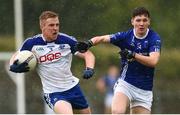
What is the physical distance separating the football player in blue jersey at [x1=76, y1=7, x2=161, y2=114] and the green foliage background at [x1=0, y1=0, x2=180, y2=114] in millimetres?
3591

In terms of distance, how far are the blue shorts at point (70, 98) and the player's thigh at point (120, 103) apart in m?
0.31

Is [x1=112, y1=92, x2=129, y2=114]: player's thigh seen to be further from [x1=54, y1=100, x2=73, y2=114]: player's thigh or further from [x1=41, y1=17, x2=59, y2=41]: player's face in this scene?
[x1=41, y1=17, x2=59, y2=41]: player's face

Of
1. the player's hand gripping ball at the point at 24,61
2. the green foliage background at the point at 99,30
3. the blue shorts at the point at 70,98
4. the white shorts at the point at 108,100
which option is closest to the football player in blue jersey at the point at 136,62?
the blue shorts at the point at 70,98

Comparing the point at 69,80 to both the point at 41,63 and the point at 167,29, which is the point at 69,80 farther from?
the point at 167,29

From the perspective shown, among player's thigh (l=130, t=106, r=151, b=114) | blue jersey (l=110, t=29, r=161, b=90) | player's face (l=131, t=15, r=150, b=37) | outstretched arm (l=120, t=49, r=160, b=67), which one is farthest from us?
player's thigh (l=130, t=106, r=151, b=114)

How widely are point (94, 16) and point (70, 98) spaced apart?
444 centimetres

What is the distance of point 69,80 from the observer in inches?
355

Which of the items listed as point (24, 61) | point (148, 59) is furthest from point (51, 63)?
point (148, 59)

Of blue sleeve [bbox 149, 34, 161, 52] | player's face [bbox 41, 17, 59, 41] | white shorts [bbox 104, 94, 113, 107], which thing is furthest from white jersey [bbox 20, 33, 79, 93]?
white shorts [bbox 104, 94, 113, 107]

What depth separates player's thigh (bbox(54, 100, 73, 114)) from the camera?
870cm

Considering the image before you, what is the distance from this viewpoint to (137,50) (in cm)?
906

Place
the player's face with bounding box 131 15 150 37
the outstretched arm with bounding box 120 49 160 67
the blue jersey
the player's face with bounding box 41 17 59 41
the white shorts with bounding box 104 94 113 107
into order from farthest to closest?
the white shorts with bounding box 104 94 113 107 < the blue jersey < the player's face with bounding box 131 15 150 37 < the player's face with bounding box 41 17 59 41 < the outstretched arm with bounding box 120 49 160 67

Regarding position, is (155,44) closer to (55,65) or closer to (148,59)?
(148,59)

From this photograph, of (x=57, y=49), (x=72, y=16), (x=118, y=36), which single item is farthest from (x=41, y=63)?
(x=72, y=16)
